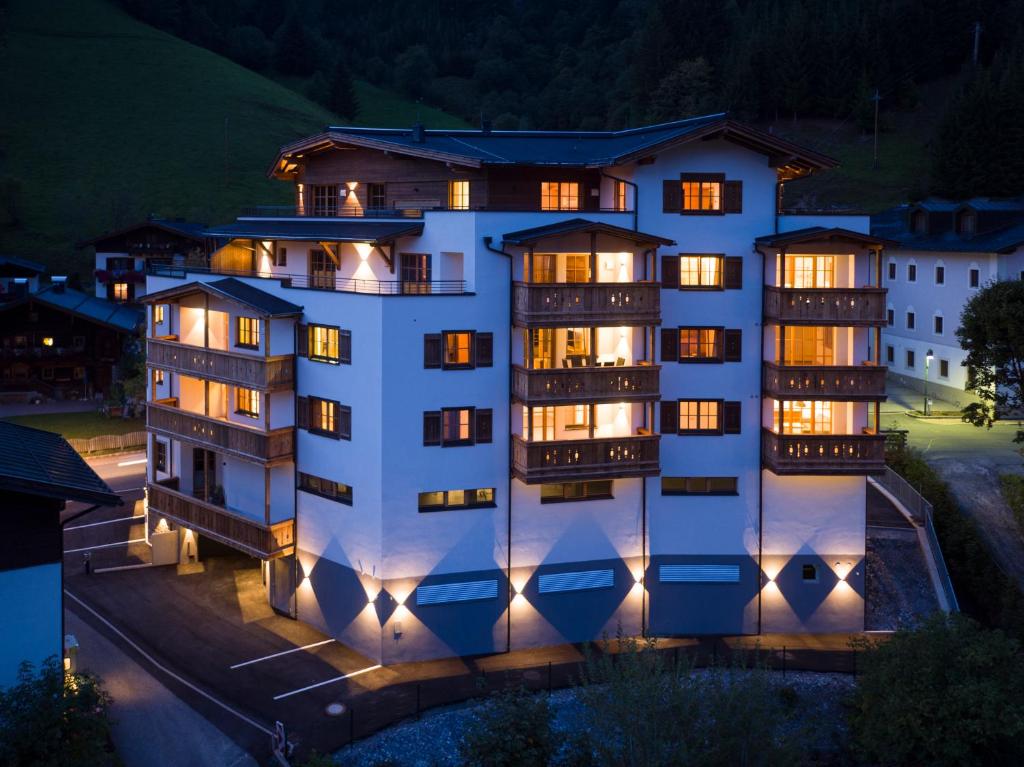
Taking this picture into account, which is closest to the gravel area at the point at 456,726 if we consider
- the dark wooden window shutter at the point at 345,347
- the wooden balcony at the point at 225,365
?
the dark wooden window shutter at the point at 345,347

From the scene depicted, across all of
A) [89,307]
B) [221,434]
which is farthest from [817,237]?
[89,307]

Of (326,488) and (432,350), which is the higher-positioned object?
(432,350)

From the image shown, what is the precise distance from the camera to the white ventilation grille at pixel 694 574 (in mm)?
39844

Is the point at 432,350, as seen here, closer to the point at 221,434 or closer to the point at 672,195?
the point at 221,434

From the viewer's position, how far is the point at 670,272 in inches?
1549

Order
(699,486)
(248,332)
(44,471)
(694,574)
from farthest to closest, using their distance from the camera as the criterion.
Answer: (248,332)
(699,486)
(694,574)
(44,471)

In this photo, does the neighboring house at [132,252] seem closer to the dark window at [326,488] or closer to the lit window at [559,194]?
the dark window at [326,488]

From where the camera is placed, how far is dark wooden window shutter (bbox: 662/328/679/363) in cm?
3934

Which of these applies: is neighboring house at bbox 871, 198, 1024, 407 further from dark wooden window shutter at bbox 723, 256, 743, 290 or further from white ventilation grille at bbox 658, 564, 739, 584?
white ventilation grille at bbox 658, 564, 739, 584

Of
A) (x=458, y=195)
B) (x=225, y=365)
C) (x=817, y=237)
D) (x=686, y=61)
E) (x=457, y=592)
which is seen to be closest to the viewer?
(x=457, y=592)

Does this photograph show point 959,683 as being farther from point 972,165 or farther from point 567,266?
point 972,165

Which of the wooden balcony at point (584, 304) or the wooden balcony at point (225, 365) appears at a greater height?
the wooden balcony at point (584, 304)

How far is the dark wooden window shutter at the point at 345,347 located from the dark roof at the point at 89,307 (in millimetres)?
44437

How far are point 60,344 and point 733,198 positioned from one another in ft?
187
